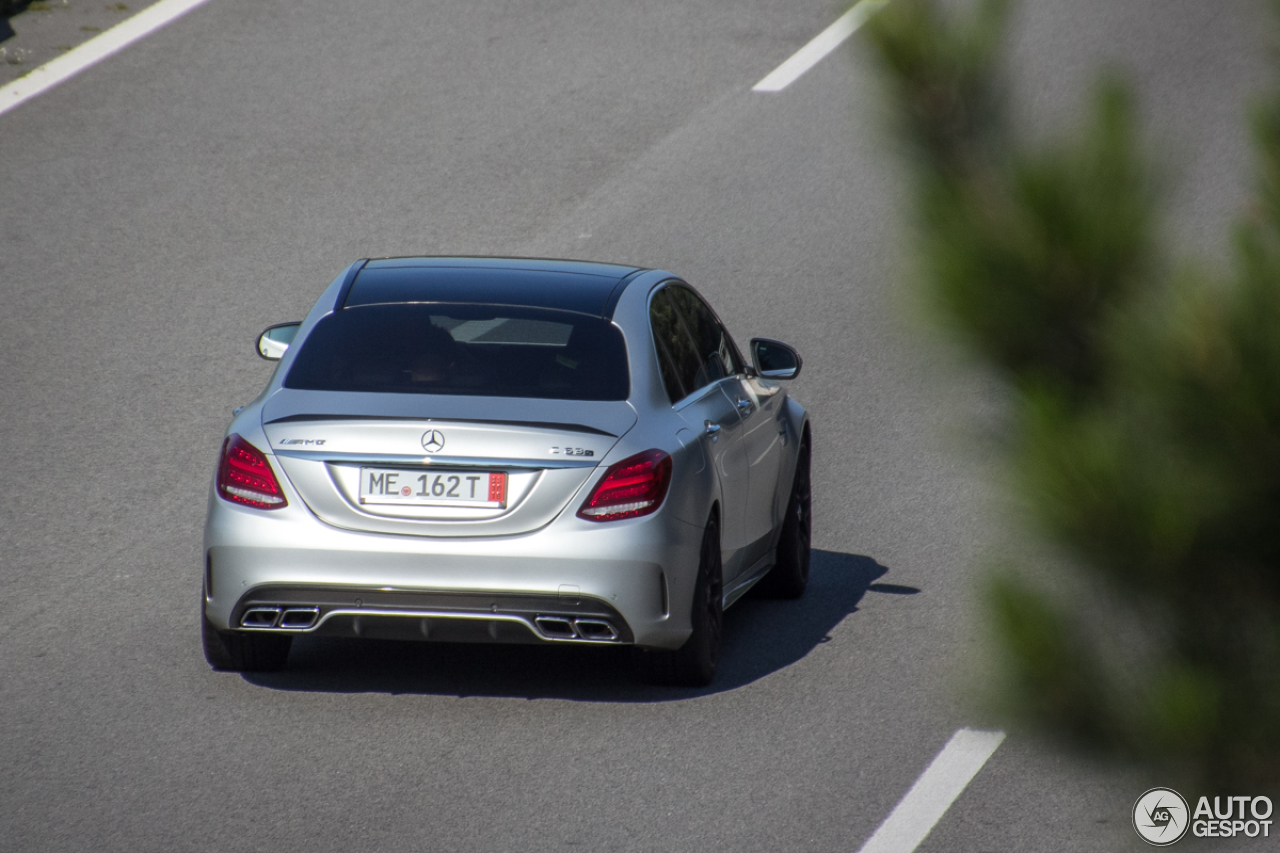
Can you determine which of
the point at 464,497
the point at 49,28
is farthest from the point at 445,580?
the point at 49,28

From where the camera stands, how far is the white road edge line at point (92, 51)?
19.5 meters

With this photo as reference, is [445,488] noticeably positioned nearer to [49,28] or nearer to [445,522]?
[445,522]

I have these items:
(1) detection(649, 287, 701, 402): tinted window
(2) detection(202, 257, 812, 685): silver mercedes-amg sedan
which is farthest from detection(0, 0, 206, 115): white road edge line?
(2) detection(202, 257, 812, 685): silver mercedes-amg sedan

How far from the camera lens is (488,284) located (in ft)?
25.2

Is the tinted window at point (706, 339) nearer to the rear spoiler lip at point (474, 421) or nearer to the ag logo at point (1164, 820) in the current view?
the rear spoiler lip at point (474, 421)

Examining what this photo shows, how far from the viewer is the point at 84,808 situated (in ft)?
19.0

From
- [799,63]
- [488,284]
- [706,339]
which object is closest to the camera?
[488,284]

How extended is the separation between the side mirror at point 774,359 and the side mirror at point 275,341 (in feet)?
7.51

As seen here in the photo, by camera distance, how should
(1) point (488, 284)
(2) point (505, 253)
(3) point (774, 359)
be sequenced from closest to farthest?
1. (1) point (488, 284)
2. (3) point (774, 359)
3. (2) point (505, 253)

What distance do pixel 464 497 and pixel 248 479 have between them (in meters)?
0.87

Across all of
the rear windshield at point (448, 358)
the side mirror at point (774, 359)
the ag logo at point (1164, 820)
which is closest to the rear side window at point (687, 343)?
the side mirror at point (774, 359)

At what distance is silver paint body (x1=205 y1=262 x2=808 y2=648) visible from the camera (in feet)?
21.8

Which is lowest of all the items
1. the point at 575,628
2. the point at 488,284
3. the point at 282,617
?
the point at 575,628

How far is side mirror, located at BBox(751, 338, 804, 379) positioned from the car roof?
1065mm
